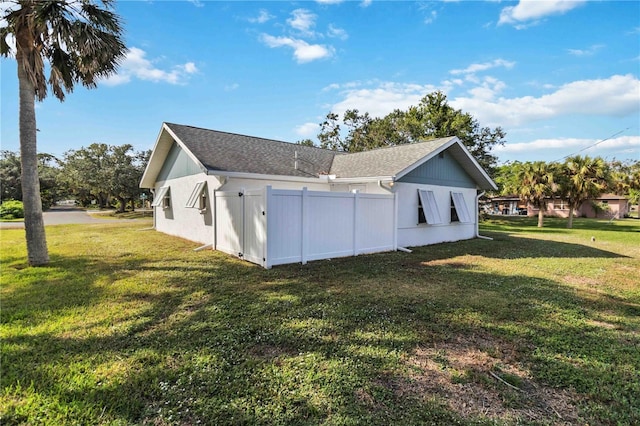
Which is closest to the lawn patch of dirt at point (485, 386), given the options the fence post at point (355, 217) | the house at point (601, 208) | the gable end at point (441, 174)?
the fence post at point (355, 217)

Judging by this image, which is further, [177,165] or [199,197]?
[177,165]

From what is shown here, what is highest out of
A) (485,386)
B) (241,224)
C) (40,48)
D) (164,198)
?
(40,48)

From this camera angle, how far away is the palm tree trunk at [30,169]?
7.28m

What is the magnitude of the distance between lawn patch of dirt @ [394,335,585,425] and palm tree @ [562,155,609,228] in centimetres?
2462

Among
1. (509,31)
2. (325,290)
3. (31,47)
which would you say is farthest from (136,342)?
(509,31)

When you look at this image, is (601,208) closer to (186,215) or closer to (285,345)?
(186,215)

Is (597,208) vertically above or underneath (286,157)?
underneath

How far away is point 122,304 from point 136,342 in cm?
168

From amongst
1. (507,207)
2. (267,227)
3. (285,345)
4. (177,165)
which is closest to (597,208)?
(507,207)

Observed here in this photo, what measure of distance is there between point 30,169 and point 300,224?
22.4 feet

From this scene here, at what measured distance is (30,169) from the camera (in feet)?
24.0

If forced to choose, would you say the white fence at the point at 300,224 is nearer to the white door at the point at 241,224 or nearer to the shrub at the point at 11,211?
the white door at the point at 241,224

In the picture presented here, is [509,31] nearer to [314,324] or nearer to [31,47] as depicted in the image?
[314,324]

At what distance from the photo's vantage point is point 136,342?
3.62 metres
